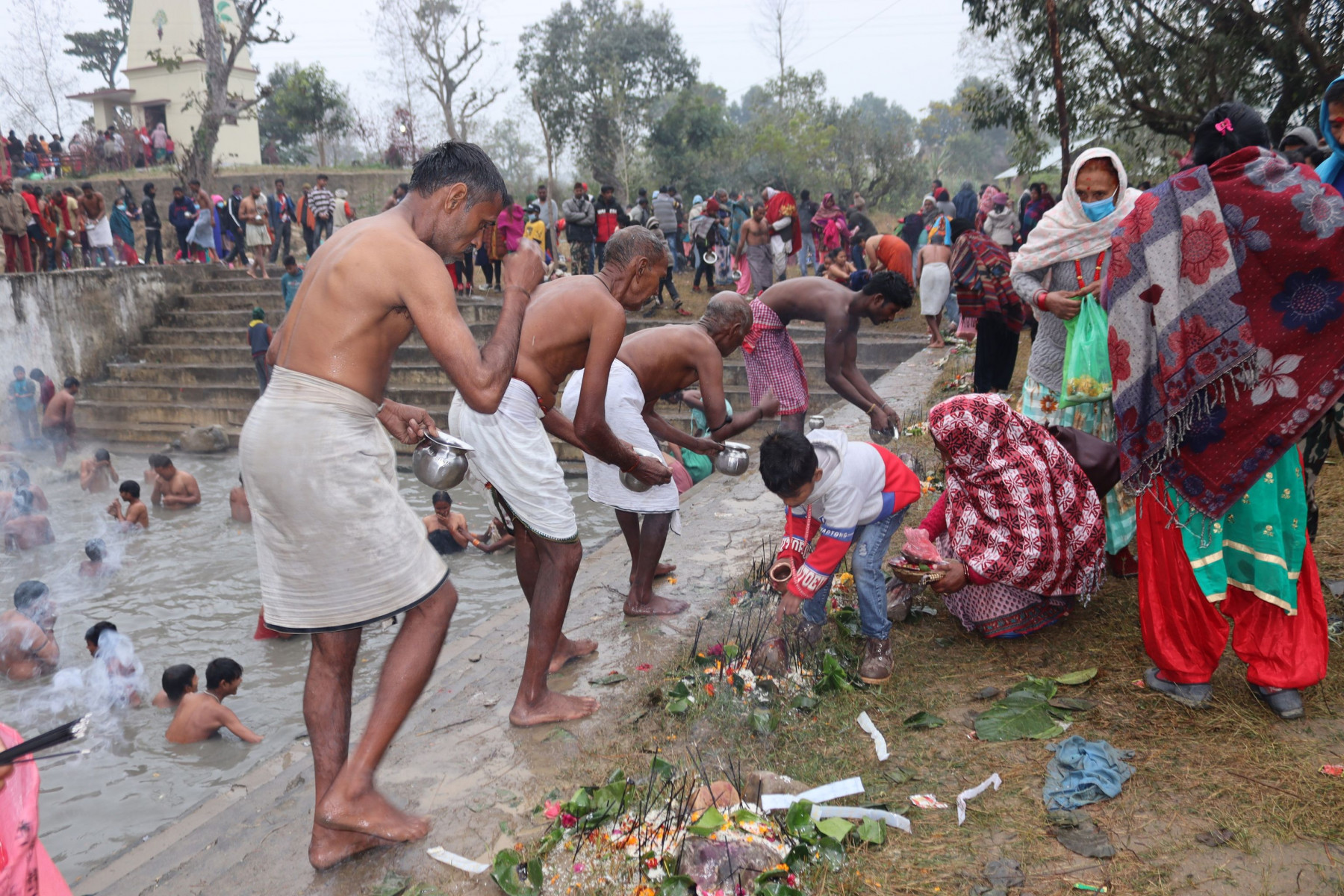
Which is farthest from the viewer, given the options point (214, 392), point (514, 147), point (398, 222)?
point (514, 147)

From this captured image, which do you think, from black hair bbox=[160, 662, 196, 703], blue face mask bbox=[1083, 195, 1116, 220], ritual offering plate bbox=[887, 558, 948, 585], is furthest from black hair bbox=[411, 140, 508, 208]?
black hair bbox=[160, 662, 196, 703]

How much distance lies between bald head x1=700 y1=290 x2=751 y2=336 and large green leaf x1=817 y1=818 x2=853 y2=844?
3.06m

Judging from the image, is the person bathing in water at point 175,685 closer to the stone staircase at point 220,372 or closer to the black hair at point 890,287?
the black hair at point 890,287

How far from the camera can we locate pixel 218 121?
Answer: 20.5m

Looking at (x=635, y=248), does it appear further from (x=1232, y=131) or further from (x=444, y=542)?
(x=444, y=542)

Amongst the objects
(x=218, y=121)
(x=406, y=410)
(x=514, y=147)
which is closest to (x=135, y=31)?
(x=218, y=121)

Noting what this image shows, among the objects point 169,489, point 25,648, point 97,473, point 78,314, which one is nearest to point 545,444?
point 25,648

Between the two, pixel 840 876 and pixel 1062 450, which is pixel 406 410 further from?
pixel 1062 450

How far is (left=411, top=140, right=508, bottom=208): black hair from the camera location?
275 centimetres

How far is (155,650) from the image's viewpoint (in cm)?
625

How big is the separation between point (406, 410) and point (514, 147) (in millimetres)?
54330

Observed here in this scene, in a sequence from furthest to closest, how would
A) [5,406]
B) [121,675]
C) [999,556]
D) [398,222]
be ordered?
[5,406] → [121,675] → [999,556] → [398,222]

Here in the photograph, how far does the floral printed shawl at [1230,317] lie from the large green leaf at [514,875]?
7.87 feet

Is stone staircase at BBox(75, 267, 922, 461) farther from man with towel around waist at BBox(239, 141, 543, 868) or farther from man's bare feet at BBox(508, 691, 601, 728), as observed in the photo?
man with towel around waist at BBox(239, 141, 543, 868)
